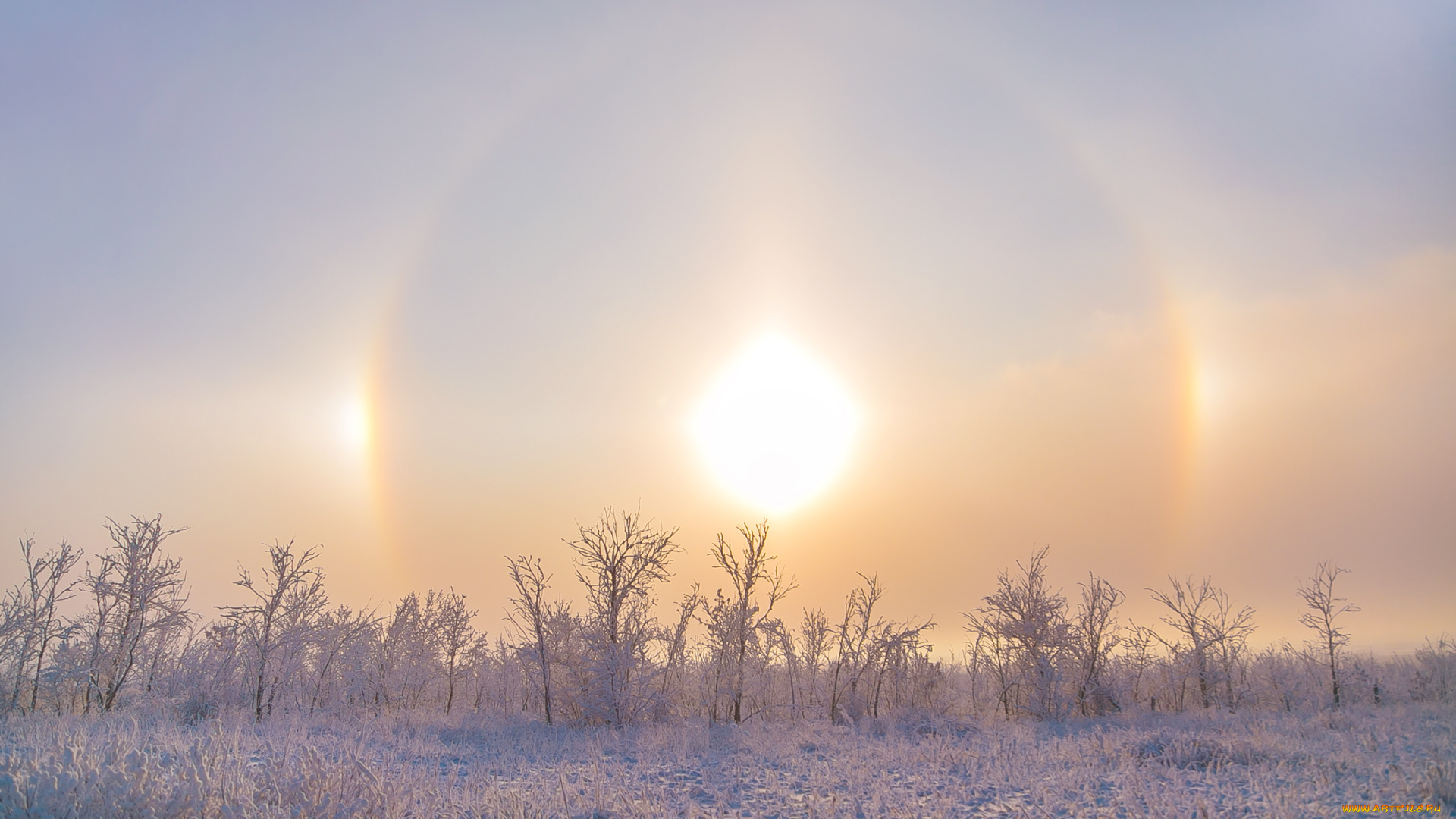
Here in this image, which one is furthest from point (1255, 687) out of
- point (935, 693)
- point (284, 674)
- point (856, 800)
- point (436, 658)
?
point (284, 674)

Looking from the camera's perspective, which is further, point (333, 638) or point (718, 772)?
point (333, 638)

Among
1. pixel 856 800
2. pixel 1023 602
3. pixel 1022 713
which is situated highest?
pixel 1023 602

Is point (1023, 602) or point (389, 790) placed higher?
point (1023, 602)

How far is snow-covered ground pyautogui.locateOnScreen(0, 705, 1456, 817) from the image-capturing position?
26.1ft

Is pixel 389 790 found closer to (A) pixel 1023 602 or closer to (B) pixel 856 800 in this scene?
(B) pixel 856 800

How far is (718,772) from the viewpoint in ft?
38.7

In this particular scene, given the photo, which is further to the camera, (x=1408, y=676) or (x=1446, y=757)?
(x=1408, y=676)

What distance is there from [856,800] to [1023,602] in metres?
18.8

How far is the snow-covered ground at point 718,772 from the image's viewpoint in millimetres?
7957

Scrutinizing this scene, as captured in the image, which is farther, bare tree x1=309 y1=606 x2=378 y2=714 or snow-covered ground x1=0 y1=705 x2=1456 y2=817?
bare tree x1=309 y1=606 x2=378 y2=714

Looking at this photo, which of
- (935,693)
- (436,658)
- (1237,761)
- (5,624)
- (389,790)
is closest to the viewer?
(389,790)

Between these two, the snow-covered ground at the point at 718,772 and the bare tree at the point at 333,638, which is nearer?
the snow-covered ground at the point at 718,772

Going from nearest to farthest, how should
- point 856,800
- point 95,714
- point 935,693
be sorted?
point 856,800 → point 95,714 → point 935,693

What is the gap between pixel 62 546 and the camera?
2341cm
